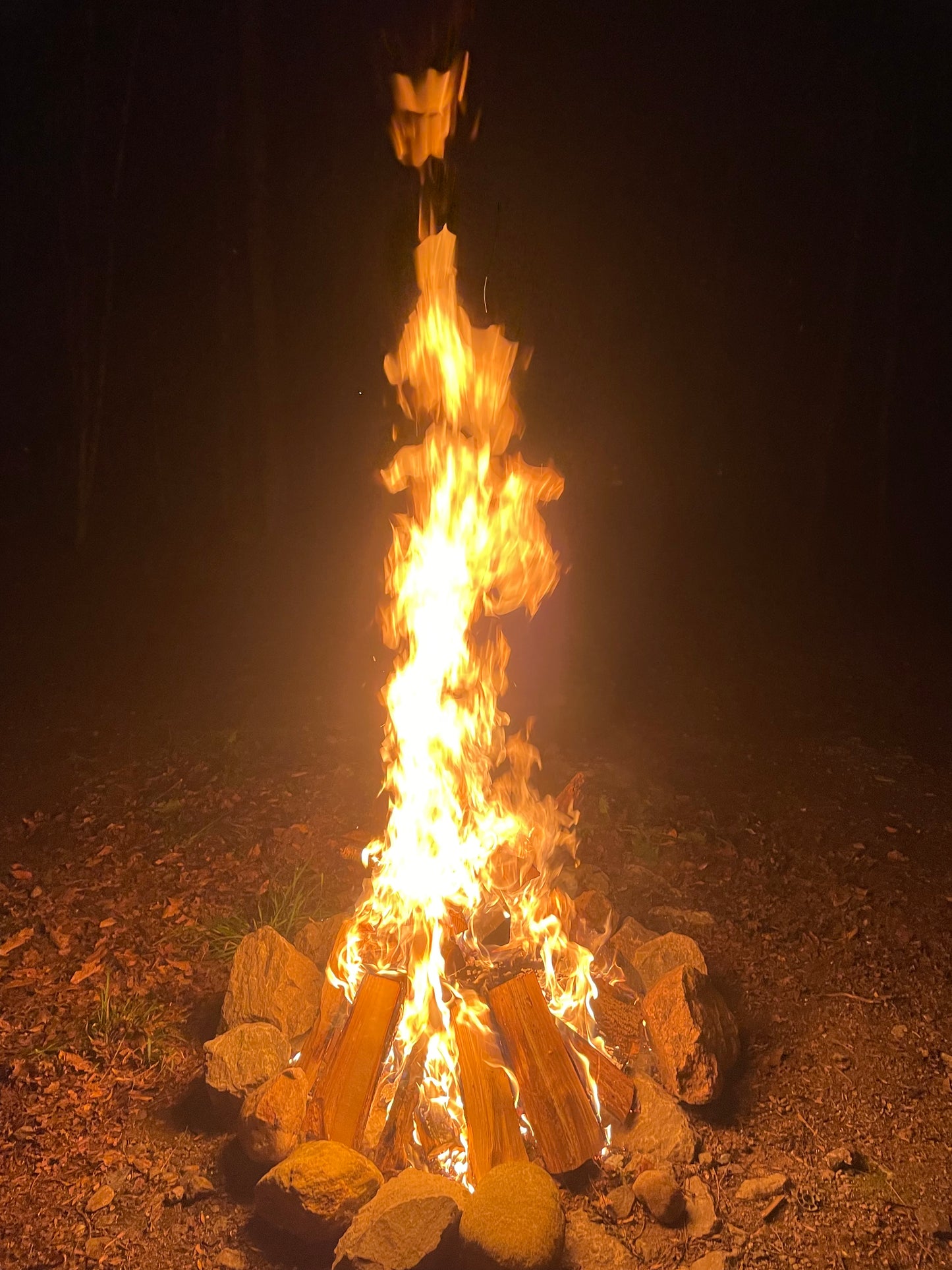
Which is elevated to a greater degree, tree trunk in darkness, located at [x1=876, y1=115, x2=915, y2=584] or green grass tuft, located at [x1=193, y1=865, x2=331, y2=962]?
tree trunk in darkness, located at [x1=876, y1=115, x2=915, y2=584]

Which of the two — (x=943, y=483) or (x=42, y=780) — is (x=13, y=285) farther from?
(x=943, y=483)

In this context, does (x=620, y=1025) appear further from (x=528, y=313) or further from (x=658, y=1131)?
(x=528, y=313)

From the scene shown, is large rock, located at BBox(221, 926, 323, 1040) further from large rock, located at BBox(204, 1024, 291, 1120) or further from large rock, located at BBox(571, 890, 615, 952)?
large rock, located at BBox(571, 890, 615, 952)

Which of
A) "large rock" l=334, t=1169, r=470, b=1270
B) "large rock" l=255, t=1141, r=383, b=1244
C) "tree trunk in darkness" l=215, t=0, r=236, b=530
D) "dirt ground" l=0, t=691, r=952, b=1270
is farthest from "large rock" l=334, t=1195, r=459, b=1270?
"tree trunk in darkness" l=215, t=0, r=236, b=530

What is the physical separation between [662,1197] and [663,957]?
98cm

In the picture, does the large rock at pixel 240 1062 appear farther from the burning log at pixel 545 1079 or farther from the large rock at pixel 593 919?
the large rock at pixel 593 919

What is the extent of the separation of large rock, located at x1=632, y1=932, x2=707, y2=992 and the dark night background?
4.78 metres

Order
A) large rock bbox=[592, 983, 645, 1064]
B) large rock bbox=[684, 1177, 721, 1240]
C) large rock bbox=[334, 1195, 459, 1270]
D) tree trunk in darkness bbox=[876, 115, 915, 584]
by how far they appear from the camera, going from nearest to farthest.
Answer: large rock bbox=[334, 1195, 459, 1270] < large rock bbox=[684, 1177, 721, 1240] < large rock bbox=[592, 983, 645, 1064] < tree trunk in darkness bbox=[876, 115, 915, 584]

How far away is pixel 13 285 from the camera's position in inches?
467

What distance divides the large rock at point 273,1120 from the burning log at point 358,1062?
0.24ft

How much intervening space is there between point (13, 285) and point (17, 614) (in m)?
5.70

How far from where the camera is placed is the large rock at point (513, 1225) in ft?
7.69

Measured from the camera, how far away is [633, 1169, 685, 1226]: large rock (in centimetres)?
260

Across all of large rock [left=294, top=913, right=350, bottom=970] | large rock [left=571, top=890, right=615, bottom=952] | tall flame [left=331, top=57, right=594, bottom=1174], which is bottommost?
large rock [left=294, top=913, right=350, bottom=970]
